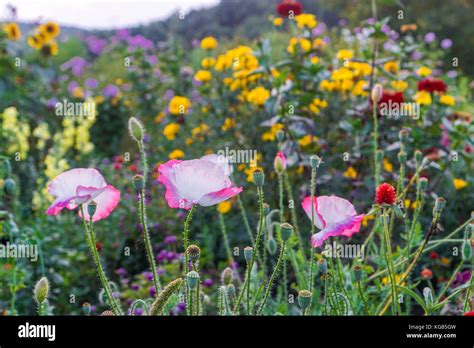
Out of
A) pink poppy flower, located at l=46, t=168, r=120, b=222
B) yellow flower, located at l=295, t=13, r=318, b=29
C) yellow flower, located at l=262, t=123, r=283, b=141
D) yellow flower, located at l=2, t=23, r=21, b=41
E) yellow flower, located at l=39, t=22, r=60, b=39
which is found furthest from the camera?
yellow flower, located at l=39, t=22, r=60, b=39

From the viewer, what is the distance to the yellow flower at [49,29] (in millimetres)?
3938

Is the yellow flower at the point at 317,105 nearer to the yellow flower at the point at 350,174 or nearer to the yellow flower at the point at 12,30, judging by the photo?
the yellow flower at the point at 350,174

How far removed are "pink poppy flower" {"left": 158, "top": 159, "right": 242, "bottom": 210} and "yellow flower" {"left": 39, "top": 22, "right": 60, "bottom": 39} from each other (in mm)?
3424

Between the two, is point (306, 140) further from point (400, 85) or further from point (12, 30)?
point (12, 30)

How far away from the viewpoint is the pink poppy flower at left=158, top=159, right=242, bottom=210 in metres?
0.77

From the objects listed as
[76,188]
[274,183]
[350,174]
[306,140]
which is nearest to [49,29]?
[274,183]

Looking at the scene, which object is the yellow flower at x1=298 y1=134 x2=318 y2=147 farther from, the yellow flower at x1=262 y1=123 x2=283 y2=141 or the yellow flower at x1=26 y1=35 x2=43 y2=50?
the yellow flower at x1=26 y1=35 x2=43 y2=50

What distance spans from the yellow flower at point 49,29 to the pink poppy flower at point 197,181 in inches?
135

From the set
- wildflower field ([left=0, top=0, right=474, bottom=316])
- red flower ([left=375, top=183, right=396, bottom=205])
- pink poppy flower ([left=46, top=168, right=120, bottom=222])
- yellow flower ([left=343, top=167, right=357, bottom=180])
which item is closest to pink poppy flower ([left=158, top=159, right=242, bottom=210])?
pink poppy flower ([left=46, top=168, right=120, bottom=222])
